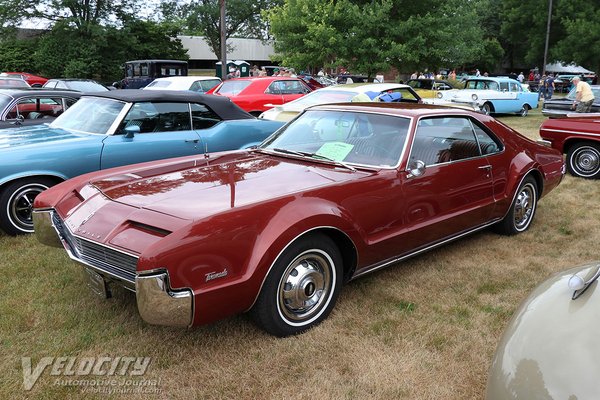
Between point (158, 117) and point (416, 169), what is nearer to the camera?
point (416, 169)

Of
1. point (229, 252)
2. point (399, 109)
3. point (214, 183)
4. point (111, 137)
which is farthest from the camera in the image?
point (111, 137)

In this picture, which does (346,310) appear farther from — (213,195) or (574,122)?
(574,122)

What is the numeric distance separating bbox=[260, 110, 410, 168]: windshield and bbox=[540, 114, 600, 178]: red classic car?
4957mm

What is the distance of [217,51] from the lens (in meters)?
44.8

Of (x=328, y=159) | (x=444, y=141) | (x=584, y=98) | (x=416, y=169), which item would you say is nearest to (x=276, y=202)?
(x=328, y=159)

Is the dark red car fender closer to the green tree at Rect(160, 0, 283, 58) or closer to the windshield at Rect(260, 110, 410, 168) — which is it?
the windshield at Rect(260, 110, 410, 168)

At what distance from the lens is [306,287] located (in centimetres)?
322

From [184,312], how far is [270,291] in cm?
55

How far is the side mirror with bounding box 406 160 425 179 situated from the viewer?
12.5ft

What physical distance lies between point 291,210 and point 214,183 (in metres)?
0.67

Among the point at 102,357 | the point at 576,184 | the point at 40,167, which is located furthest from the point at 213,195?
the point at 576,184

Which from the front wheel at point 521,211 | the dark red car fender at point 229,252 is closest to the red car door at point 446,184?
the front wheel at point 521,211

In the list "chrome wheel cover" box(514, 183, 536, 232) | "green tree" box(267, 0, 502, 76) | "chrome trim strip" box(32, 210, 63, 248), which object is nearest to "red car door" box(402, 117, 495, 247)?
"chrome wheel cover" box(514, 183, 536, 232)

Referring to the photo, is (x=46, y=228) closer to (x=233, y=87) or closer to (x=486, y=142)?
(x=486, y=142)
